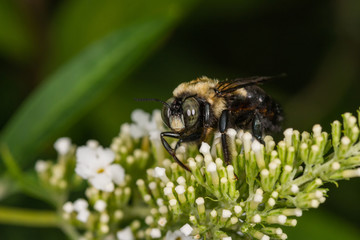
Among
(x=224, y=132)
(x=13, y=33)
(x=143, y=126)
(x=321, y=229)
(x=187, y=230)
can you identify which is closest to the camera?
(x=187, y=230)

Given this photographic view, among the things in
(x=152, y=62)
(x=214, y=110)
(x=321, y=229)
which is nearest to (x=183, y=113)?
(x=214, y=110)

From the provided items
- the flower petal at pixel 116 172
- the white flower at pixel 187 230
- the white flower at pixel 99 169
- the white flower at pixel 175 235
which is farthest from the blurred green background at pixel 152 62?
the white flower at pixel 187 230

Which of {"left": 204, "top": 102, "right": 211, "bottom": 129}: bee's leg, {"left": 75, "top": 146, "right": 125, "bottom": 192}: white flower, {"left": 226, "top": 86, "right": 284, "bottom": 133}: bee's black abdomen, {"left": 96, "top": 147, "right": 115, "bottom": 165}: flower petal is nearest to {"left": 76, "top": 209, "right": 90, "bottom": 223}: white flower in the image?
{"left": 75, "top": 146, "right": 125, "bottom": 192}: white flower

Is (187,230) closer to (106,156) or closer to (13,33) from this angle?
(106,156)

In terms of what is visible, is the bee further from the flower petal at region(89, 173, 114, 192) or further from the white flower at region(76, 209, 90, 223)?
the white flower at region(76, 209, 90, 223)

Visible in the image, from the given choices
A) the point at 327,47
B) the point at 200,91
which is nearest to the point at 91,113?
the point at 200,91

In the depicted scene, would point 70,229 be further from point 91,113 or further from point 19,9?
point 19,9
